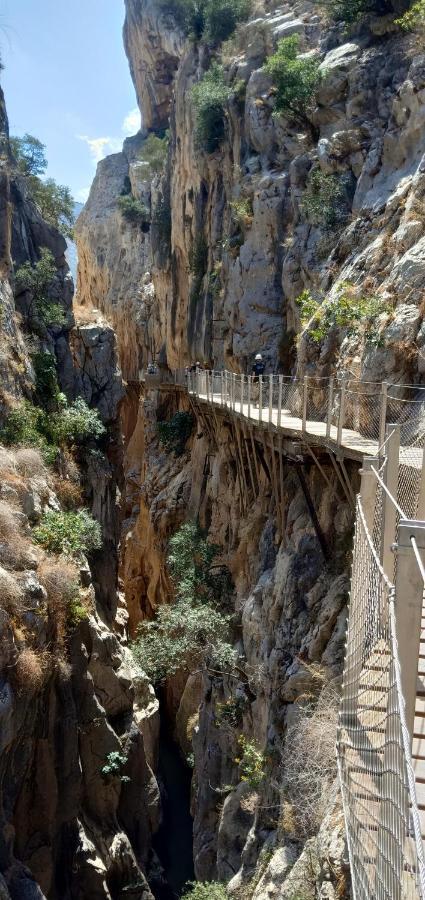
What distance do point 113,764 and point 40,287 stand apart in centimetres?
1416

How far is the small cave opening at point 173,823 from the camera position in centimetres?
1689

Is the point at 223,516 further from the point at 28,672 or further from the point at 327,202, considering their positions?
the point at 327,202

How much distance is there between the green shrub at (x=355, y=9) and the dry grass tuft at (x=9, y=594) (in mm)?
19331

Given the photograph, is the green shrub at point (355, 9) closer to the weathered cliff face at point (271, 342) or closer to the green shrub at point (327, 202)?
the weathered cliff face at point (271, 342)

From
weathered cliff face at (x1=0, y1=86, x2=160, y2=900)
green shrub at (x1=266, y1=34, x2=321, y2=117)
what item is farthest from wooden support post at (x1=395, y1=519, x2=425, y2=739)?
green shrub at (x1=266, y1=34, x2=321, y2=117)

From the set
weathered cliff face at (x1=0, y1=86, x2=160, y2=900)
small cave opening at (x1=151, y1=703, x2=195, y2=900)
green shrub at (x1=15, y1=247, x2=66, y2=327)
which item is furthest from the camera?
green shrub at (x1=15, y1=247, x2=66, y2=327)

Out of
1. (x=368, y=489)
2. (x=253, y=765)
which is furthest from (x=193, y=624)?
(x=368, y=489)


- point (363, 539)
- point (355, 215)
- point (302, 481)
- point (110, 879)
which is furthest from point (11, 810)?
point (355, 215)

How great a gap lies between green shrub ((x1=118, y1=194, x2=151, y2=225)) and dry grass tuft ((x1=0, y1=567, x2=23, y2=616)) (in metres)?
39.3

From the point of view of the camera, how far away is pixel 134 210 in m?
44.1

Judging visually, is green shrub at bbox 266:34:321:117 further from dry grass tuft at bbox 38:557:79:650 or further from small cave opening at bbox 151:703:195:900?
small cave opening at bbox 151:703:195:900

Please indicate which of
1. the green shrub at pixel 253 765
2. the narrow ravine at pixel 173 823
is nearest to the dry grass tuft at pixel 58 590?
the green shrub at pixel 253 765

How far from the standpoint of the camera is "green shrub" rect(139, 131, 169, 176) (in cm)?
4172

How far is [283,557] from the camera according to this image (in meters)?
11.5
